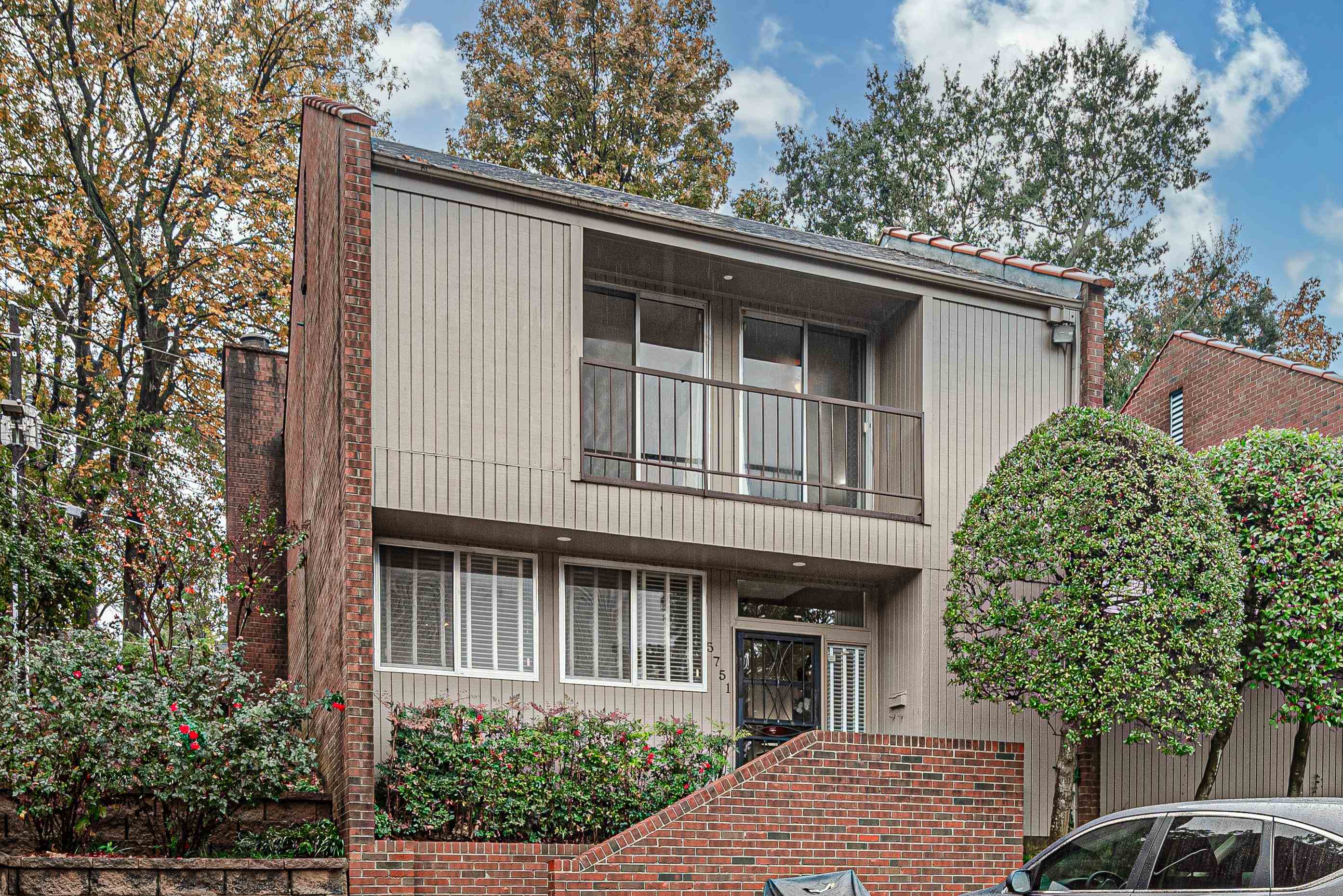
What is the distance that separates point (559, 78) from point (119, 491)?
13463mm

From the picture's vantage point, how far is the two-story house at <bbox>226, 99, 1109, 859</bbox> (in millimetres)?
11508

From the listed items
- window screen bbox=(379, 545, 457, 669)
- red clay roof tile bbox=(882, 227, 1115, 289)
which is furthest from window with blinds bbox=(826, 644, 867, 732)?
red clay roof tile bbox=(882, 227, 1115, 289)

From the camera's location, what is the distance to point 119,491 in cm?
2084

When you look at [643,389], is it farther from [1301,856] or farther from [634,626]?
[1301,856]

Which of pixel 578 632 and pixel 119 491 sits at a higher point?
pixel 119 491

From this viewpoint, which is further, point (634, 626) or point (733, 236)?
point (634, 626)

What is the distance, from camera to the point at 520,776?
35.0 feet

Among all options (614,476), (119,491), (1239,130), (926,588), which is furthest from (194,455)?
(1239,130)

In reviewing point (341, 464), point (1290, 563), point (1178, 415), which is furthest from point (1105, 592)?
point (1178, 415)

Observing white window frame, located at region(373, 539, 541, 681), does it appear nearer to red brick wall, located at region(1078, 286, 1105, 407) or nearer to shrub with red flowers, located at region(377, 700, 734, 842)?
shrub with red flowers, located at region(377, 700, 734, 842)

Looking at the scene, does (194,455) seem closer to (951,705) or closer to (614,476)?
(614,476)

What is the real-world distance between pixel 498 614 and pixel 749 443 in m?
3.29

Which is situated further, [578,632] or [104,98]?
[104,98]

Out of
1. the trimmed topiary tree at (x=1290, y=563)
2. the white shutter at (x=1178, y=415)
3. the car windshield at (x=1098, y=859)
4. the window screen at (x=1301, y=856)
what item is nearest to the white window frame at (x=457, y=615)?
the car windshield at (x=1098, y=859)
